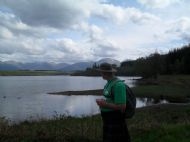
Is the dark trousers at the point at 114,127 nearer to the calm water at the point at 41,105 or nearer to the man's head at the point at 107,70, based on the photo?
the man's head at the point at 107,70

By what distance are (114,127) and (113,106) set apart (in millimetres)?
537

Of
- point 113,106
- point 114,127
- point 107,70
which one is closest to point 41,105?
point 114,127

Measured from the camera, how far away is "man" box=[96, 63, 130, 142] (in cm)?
554

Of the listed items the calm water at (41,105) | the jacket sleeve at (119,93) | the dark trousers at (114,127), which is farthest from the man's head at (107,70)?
the calm water at (41,105)

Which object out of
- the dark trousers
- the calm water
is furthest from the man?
the calm water

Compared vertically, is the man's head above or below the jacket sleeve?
above

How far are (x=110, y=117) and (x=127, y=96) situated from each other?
53 centimetres

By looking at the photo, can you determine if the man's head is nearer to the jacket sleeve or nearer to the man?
the man

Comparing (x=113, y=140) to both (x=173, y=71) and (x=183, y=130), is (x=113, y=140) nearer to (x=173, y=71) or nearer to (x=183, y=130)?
(x=183, y=130)

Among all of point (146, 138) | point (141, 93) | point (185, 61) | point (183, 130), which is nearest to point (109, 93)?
point (146, 138)

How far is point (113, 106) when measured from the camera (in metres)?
5.55

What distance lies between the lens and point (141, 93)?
183ft

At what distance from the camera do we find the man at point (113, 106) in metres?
5.54

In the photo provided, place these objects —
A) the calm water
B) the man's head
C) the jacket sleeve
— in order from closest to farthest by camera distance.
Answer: the jacket sleeve, the man's head, the calm water
